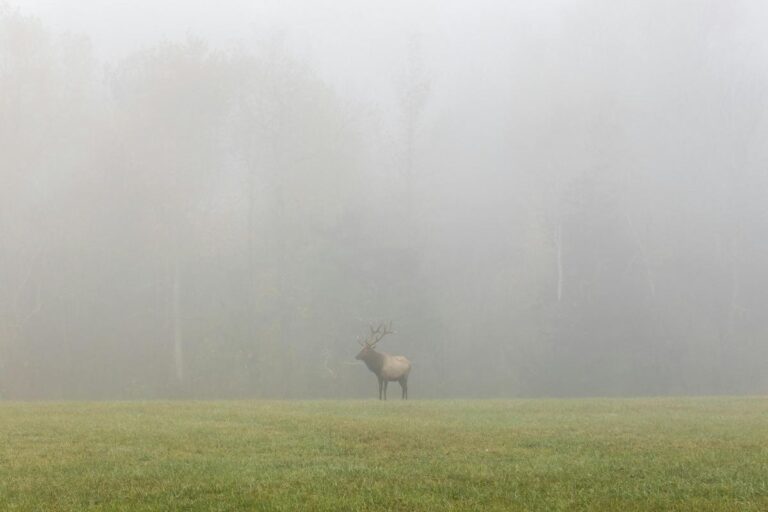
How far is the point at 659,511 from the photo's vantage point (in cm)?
895

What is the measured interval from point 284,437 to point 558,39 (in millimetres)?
62022

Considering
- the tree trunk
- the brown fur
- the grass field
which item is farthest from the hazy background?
the grass field

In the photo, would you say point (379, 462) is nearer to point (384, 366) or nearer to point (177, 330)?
point (384, 366)

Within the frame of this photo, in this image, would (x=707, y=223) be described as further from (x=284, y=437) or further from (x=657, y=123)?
(x=284, y=437)

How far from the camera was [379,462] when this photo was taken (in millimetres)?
12477

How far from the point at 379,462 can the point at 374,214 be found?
48331mm

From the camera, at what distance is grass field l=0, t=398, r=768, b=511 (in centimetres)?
957

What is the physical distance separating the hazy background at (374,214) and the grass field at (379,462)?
27011 millimetres

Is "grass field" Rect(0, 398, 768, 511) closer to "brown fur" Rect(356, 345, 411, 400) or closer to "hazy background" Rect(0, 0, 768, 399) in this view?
"brown fur" Rect(356, 345, 411, 400)

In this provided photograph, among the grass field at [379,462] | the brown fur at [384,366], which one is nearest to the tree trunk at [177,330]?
the brown fur at [384,366]

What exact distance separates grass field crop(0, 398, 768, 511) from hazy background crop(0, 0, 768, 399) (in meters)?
27.0

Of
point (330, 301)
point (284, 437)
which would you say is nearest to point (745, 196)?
point (330, 301)

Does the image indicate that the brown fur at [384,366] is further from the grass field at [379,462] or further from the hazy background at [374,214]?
the grass field at [379,462]

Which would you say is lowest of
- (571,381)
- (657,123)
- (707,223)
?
(571,381)
